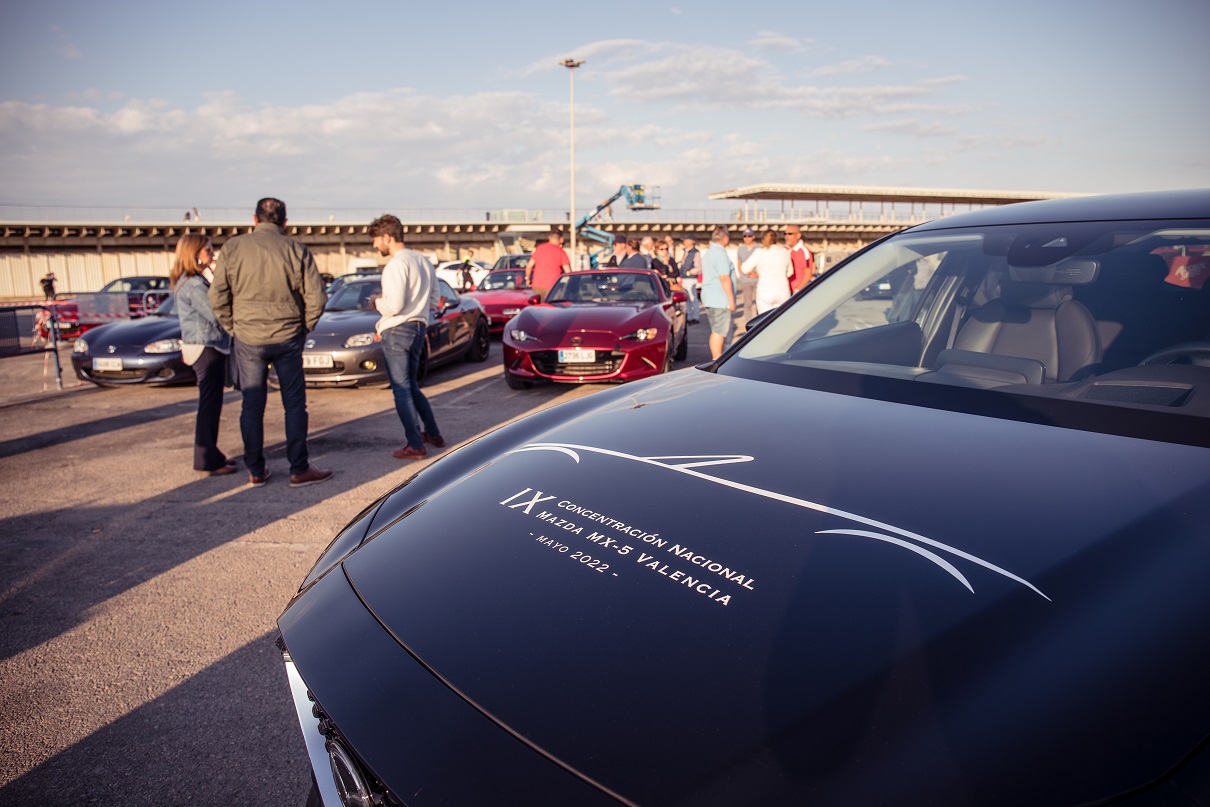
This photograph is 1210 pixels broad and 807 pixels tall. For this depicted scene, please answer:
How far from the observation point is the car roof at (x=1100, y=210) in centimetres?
210

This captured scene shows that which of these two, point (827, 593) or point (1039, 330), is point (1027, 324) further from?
point (827, 593)

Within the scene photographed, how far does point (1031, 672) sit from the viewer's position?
1029 mm

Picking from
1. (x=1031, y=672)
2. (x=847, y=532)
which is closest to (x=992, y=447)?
(x=847, y=532)

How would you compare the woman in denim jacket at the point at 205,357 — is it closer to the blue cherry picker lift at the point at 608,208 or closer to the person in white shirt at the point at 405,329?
the person in white shirt at the point at 405,329

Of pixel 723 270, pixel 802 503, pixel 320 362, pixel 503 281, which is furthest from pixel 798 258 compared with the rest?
pixel 802 503

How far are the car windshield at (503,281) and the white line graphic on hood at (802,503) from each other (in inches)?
545

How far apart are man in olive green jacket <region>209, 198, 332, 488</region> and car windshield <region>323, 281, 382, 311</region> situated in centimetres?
449

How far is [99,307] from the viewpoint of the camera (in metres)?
11.7

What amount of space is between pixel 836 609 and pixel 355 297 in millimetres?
9533

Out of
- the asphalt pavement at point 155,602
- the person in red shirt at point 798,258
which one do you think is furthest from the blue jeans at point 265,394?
the person in red shirt at point 798,258

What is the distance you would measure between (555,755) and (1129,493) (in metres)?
1.13

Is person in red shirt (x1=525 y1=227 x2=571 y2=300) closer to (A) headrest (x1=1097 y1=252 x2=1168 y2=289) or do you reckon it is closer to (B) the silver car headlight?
(B) the silver car headlight

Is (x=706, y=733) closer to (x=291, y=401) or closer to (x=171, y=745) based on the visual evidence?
(x=171, y=745)

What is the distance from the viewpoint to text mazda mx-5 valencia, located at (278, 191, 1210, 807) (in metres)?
0.97
